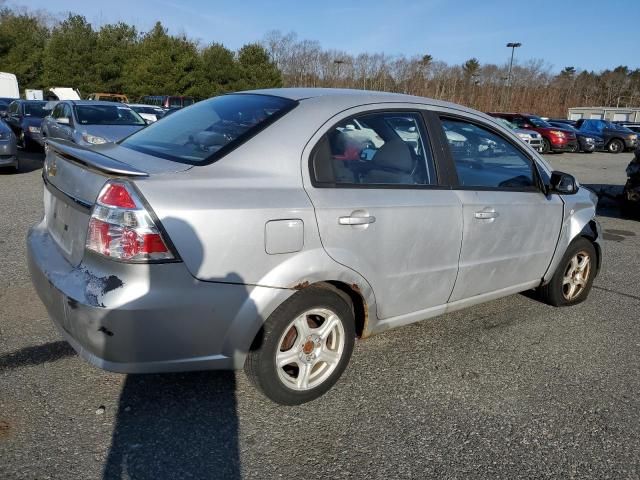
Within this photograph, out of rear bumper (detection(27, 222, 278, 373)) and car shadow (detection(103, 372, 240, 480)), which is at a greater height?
rear bumper (detection(27, 222, 278, 373))

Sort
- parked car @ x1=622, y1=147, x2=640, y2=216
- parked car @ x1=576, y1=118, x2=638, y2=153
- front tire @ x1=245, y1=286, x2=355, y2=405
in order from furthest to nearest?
parked car @ x1=576, y1=118, x2=638, y2=153
parked car @ x1=622, y1=147, x2=640, y2=216
front tire @ x1=245, y1=286, x2=355, y2=405

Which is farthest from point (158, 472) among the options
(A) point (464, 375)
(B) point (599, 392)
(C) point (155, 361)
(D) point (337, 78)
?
(D) point (337, 78)

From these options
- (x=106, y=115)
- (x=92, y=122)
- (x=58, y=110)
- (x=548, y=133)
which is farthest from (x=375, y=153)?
(x=548, y=133)

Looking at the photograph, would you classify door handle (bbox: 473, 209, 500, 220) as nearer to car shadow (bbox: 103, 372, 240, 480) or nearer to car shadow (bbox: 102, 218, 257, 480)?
car shadow (bbox: 102, 218, 257, 480)

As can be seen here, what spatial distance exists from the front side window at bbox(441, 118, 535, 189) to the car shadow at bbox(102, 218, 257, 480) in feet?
5.95

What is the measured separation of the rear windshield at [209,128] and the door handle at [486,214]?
4.60 ft

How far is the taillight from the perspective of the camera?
224cm

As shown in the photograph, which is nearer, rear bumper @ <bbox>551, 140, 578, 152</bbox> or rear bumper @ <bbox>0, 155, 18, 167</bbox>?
rear bumper @ <bbox>0, 155, 18, 167</bbox>

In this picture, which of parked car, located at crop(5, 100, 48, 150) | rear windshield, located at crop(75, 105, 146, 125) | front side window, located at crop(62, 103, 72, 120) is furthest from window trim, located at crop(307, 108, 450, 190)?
parked car, located at crop(5, 100, 48, 150)

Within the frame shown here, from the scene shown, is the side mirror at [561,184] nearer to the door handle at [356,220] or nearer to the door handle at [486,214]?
the door handle at [486,214]

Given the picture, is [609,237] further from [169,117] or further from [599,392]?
[169,117]

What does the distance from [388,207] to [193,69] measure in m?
40.7

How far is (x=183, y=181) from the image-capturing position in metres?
2.37

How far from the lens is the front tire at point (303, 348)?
8.61 ft
